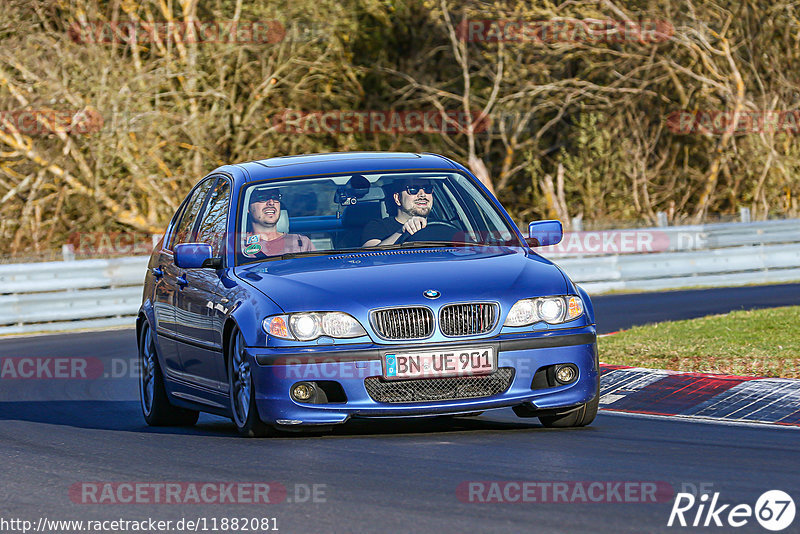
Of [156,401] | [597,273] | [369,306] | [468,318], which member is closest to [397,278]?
[369,306]

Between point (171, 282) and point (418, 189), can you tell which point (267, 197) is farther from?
point (171, 282)

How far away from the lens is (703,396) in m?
9.64

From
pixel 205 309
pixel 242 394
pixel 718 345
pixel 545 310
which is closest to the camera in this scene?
pixel 545 310

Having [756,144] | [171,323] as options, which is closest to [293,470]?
[171,323]

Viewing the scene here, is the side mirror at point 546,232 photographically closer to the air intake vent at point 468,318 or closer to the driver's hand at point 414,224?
the driver's hand at point 414,224

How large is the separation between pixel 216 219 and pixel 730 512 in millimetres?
4595

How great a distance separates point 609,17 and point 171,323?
68.5 ft

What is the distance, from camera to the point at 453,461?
23.2 feet

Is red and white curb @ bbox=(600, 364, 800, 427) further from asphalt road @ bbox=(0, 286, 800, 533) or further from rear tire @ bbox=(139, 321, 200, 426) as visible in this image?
rear tire @ bbox=(139, 321, 200, 426)

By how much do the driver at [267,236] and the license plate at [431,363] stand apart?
4.46 feet

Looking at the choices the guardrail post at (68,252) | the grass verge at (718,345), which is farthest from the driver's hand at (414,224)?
the guardrail post at (68,252)

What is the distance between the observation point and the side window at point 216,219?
29.8 ft

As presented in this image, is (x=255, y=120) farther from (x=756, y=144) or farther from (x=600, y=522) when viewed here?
(x=600, y=522)

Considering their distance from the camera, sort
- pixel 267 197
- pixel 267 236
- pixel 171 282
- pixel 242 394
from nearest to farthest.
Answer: pixel 242 394 < pixel 267 236 < pixel 267 197 < pixel 171 282
